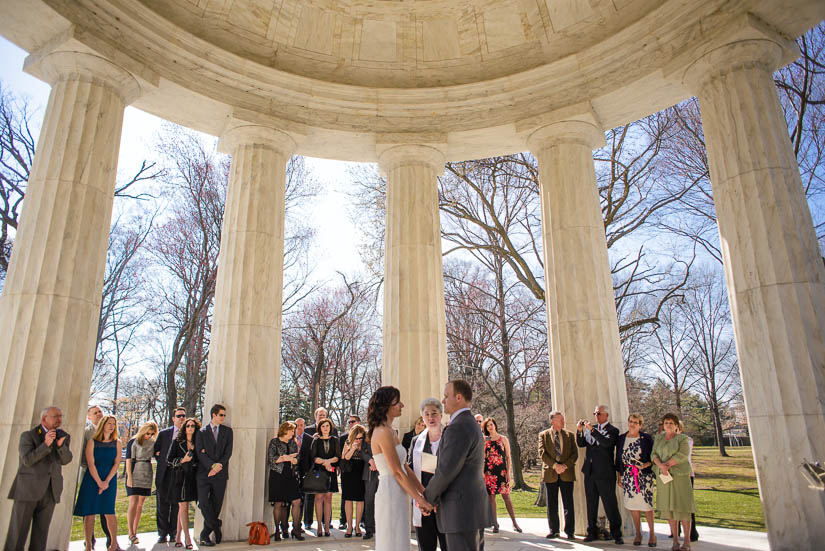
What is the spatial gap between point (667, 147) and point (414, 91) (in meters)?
33.0

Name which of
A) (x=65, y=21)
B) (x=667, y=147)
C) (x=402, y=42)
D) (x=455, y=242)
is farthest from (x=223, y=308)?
(x=667, y=147)

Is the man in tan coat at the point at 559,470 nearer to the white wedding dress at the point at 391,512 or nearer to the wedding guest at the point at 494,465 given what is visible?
the wedding guest at the point at 494,465

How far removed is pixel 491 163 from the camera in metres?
63.5

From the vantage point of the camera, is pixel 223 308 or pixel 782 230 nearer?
pixel 782 230

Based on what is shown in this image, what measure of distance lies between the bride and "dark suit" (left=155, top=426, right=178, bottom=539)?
18.3 metres

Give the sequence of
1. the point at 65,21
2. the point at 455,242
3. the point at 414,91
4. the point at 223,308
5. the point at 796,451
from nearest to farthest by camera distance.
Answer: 1. the point at 796,451
2. the point at 65,21
3. the point at 223,308
4. the point at 414,91
5. the point at 455,242

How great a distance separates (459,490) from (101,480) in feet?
69.2

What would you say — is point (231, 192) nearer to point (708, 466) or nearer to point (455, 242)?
point (455, 242)

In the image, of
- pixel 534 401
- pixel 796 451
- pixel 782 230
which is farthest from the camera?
pixel 534 401

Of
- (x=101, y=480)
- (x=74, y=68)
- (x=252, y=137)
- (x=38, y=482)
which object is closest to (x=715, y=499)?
(x=101, y=480)

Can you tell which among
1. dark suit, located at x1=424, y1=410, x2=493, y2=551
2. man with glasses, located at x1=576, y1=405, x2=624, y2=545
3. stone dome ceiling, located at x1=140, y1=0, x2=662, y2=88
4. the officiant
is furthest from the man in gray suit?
stone dome ceiling, located at x1=140, y1=0, x2=662, y2=88

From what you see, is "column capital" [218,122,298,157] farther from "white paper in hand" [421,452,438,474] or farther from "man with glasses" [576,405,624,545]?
"white paper in hand" [421,452,438,474]

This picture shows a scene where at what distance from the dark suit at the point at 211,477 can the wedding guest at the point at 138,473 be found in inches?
125

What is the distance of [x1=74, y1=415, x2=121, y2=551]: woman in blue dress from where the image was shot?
26953 mm
